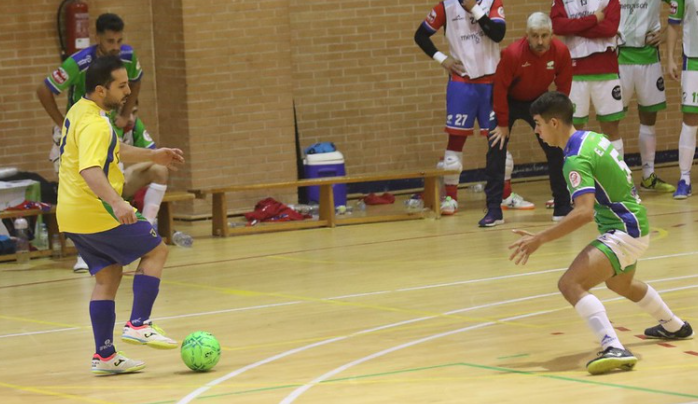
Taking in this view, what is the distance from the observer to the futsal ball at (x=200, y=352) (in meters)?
7.59

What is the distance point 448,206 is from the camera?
14.7 m

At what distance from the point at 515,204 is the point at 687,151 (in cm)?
209

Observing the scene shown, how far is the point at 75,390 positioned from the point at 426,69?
32.9ft

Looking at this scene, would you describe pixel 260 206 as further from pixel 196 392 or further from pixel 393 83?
pixel 196 392

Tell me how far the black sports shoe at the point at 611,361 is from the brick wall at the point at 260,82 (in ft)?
27.2

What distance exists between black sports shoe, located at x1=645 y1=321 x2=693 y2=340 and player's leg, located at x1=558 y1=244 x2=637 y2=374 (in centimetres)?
60

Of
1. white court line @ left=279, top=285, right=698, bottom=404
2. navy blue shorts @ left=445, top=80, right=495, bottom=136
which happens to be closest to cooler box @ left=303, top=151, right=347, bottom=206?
navy blue shorts @ left=445, top=80, right=495, bottom=136

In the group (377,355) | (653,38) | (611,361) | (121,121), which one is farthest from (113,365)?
(653,38)

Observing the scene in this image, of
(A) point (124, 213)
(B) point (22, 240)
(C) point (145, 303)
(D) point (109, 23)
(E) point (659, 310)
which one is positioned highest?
(D) point (109, 23)

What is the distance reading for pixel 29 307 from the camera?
10.3m

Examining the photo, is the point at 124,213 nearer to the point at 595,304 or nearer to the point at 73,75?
the point at 595,304

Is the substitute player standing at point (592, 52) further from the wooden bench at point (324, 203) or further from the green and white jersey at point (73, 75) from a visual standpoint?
the green and white jersey at point (73, 75)

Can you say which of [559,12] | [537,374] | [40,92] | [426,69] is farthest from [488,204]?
[537,374]

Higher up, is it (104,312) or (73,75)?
(73,75)
